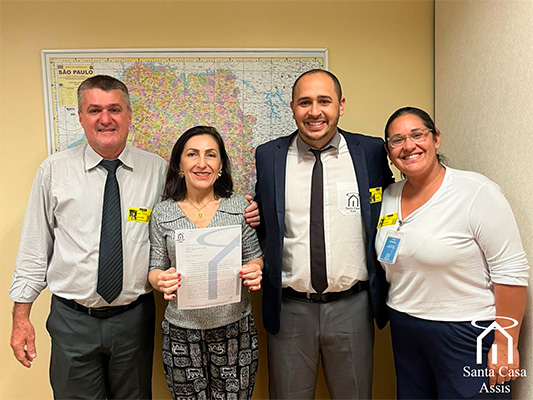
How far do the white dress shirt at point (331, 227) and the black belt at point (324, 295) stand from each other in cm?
3

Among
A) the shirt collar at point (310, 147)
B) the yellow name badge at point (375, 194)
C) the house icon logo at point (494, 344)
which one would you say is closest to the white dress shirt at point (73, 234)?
the shirt collar at point (310, 147)

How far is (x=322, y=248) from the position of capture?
198cm

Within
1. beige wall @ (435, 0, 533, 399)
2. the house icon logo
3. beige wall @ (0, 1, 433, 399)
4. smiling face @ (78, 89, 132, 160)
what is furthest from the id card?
smiling face @ (78, 89, 132, 160)

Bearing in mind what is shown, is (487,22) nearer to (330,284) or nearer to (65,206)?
(330,284)

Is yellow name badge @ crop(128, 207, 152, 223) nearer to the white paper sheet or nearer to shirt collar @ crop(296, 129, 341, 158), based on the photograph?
the white paper sheet

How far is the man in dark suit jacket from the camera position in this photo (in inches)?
78.2

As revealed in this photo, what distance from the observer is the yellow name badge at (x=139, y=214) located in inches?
80.6

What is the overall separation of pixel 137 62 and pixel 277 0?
94cm

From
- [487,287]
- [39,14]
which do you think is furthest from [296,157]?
[39,14]

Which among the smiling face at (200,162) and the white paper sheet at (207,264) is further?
the smiling face at (200,162)

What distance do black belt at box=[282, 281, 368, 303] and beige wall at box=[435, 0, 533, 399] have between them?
2.36 ft

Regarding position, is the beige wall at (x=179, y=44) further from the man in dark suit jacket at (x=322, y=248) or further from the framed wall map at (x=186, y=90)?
the man in dark suit jacket at (x=322, y=248)

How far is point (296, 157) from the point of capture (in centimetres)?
209

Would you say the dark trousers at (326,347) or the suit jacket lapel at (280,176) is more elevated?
the suit jacket lapel at (280,176)
